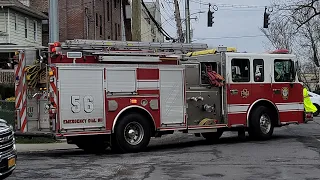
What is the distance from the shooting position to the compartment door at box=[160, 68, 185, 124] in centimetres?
1318

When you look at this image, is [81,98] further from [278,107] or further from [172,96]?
[278,107]

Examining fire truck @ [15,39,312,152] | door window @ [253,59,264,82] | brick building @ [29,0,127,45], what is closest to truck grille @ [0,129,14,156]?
fire truck @ [15,39,312,152]

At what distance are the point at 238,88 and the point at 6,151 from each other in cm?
873

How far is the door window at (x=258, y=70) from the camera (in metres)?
15.1

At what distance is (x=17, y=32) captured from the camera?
33469 millimetres

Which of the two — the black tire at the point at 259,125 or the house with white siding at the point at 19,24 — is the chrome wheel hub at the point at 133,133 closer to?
the black tire at the point at 259,125

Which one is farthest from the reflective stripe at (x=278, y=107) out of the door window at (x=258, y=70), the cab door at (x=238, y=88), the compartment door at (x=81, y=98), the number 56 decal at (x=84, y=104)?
the number 56 decal at (x=84, y=104)

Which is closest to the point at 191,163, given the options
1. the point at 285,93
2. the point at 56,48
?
the point at 56,48

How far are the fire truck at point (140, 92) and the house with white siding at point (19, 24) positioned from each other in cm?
1976

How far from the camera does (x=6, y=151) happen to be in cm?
725

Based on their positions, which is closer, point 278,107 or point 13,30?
point 278,107

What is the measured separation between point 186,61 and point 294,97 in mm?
4073

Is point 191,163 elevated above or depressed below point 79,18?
below

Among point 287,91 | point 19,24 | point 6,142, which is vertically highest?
point 19,24
